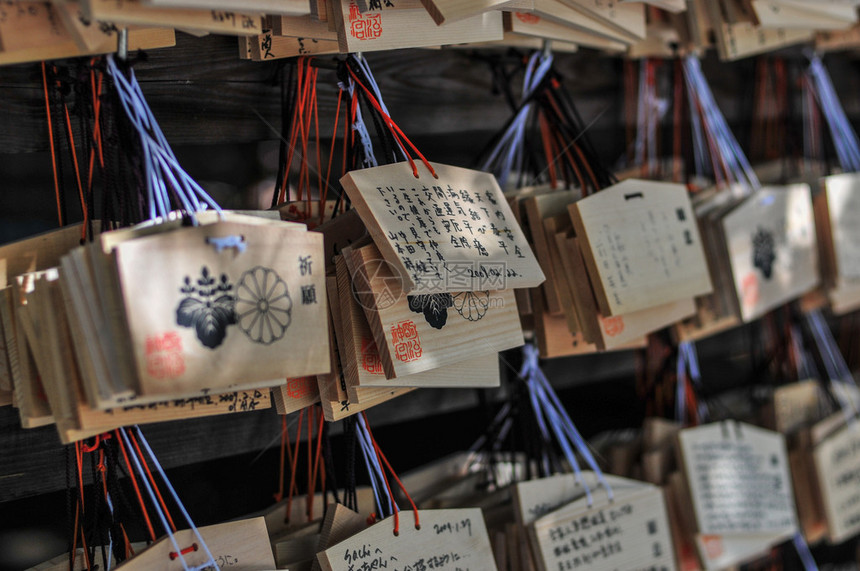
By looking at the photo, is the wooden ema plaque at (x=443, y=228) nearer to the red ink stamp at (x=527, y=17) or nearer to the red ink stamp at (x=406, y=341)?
the red ink stamp at (x=406, y=341)

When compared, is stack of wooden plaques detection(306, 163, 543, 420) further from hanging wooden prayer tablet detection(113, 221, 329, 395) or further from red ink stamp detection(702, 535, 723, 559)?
red ink stamp detection(702, 535, 723, 559)

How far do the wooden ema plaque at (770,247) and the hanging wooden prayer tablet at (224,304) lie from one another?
899mm

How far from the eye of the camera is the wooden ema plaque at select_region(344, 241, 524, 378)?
0.93 meters

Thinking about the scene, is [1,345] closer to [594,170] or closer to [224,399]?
[224,399]

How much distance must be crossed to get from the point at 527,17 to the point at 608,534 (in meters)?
0.89

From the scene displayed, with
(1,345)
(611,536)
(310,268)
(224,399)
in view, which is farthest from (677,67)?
(1,345)

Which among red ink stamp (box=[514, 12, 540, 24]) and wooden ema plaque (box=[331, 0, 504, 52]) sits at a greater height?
red ink stamp (box=[514, 12, 540, 24])

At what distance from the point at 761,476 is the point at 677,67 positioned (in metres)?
0.92

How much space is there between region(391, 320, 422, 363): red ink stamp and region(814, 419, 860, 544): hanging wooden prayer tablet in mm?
1230

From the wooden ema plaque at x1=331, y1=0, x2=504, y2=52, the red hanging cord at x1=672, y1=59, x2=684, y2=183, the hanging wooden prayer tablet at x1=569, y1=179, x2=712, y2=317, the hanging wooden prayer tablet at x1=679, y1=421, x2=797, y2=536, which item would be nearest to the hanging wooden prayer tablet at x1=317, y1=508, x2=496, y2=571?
the hanging wooden prayer tablet at x1=569, y1=179, x2=712, y2=317

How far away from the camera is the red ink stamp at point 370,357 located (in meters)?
0.98

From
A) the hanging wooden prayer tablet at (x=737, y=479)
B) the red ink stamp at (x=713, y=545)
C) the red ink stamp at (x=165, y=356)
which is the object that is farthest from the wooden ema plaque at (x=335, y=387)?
the red ink stamp at (x=713, y=545)

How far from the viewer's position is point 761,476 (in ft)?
5.15

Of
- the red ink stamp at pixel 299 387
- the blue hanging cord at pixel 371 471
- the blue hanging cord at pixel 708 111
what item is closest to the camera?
the red ink stamp at pixel 299 387
